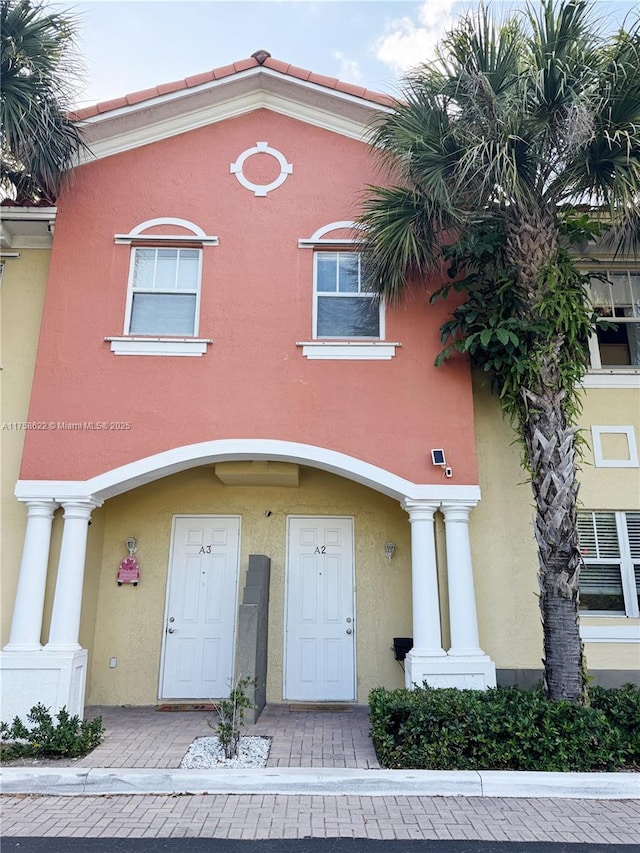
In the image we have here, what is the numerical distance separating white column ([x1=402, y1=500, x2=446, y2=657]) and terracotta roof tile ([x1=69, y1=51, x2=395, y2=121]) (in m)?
6.03

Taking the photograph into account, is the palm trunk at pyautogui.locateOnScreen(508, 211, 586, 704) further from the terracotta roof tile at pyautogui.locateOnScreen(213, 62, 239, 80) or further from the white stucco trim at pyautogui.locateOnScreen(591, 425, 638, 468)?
the terracotta roof tile at pyautogui.locateOnScreen(213, 62, 239, 80)

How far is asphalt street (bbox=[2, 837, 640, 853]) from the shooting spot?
469 cm

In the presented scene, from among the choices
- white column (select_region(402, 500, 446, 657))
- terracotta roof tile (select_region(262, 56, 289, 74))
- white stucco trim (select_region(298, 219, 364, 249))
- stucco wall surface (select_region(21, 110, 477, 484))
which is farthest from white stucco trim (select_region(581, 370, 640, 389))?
terracotta roof tile (select_region(262, 56, 289, 74))

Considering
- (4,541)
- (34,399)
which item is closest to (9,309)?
(34,399)

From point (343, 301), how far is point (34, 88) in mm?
4968

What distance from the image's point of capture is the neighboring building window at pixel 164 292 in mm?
8734

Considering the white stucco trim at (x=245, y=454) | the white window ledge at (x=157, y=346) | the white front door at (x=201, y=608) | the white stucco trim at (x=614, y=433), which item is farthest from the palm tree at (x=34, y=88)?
the white stucco trim at (x=614, y=433)

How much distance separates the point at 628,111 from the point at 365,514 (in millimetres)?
6543

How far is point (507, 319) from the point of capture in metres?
7.82

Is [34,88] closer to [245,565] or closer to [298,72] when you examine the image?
[298,72]

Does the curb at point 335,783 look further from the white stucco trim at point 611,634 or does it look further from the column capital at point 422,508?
the column capital at point 422,508

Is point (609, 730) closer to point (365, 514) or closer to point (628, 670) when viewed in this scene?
point (628, 670)

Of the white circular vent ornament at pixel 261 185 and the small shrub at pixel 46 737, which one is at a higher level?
the white circular vent ornament at pixel 261 185

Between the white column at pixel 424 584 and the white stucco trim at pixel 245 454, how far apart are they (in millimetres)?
228
